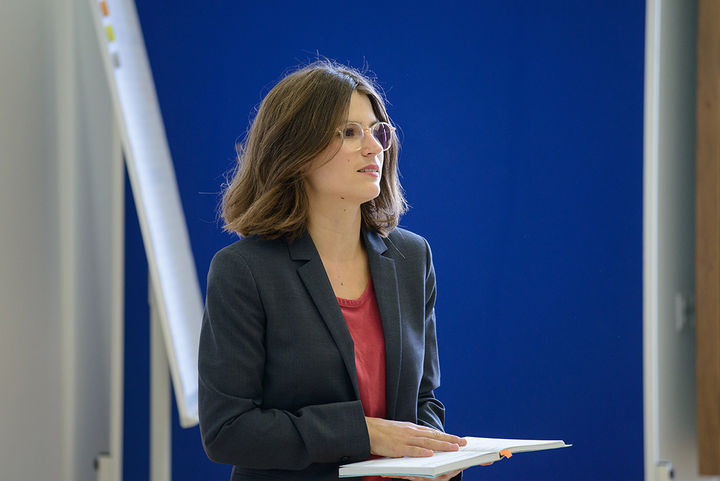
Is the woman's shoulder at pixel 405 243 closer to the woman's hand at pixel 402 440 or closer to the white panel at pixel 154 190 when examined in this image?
the woman's hand at pixel 402 440

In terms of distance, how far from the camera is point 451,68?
2760 millimetres

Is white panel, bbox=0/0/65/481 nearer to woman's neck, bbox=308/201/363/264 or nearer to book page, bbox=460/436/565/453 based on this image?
woman's neck, bbox=308/201/363/264

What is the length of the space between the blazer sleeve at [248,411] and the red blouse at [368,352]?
10 cm

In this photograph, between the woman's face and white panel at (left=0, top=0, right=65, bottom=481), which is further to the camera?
white panel at (left=0, top=0, right=65, bottom=481)

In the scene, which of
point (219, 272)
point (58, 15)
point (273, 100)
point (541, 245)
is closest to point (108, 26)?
point (58, 15)

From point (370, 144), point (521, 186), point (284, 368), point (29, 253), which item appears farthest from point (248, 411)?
point (521, 186)

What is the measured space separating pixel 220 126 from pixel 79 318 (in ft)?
2.84

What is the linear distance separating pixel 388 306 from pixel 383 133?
37 cm

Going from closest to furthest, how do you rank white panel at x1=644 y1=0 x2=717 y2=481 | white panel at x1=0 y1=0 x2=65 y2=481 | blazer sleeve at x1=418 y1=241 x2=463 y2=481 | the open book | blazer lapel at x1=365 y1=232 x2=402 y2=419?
the open book, blazer lapel at x1=365 y1=232 x2=402 y2=419, blazer sleeve at x1=418 y1=241 x2=463 y2=481, white panel at x1=644 y1=0 x2=717 y2=481, white panel at x1=0 y1=0 x2=65 y2=481

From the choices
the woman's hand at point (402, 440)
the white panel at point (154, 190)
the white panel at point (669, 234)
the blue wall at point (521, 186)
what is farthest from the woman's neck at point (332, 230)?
the blue wall at point (521, 186)

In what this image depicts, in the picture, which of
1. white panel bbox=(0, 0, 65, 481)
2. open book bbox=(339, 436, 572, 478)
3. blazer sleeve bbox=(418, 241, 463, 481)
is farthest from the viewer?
white panel bbox=(0, 0, 65, 481)

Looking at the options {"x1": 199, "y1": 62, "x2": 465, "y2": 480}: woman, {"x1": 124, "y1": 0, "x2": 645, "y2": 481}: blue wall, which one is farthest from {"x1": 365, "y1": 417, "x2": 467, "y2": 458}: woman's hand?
{"x1": 124, "y1": 0, "x2": 645, "y2": 481}: blue wall

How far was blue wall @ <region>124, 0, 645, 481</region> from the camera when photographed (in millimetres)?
2676

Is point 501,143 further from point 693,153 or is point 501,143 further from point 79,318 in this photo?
→ point 79,318
